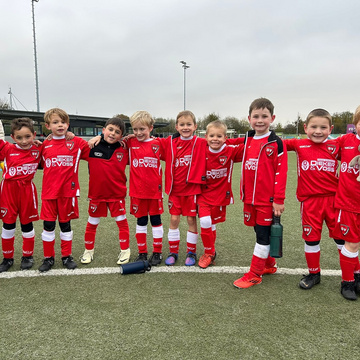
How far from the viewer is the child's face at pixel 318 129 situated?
2996mm

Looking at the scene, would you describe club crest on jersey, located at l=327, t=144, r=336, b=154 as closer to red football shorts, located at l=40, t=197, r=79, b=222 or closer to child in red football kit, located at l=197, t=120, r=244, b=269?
child in red football kit, located at l=197, t=120, r=244, b=269

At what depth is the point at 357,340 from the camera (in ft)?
7.14

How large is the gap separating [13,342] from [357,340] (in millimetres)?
2525

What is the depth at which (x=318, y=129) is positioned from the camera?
9.84 ft

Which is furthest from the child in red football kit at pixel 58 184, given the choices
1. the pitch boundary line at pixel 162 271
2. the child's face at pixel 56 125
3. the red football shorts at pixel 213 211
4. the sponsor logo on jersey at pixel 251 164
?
the sponsor logo on jersey at pixel 251 164

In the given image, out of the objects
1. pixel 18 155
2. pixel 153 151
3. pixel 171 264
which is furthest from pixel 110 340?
pixel 18 155

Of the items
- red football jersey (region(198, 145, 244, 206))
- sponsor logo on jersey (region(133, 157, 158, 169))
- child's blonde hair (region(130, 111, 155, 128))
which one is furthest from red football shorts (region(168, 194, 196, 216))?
child's blonde hair (region(130, 111, 155, 128))

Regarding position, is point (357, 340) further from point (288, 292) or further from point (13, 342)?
point (13, 342)

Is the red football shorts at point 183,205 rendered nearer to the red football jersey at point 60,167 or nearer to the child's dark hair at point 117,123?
the child's dark hair at point 117,123

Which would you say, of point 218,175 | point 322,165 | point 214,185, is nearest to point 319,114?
point 322,165

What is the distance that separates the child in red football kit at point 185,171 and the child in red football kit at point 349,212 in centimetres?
148

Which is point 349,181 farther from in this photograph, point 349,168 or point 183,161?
point 183,161

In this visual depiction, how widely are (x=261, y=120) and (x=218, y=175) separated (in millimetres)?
838

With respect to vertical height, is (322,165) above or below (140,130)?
below
